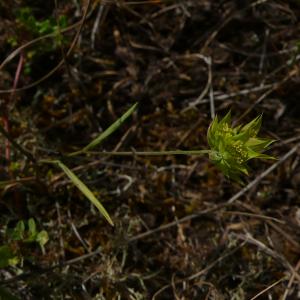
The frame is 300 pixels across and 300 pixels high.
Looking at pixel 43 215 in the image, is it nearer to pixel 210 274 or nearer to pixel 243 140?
pixel 210 274

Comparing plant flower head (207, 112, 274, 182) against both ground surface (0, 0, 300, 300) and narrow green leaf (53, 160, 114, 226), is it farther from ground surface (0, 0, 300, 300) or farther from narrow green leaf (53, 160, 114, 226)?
ground surface (0, 0, 300, 300)

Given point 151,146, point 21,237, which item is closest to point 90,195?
point 21,237

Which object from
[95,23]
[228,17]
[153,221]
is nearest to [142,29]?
[95,23]

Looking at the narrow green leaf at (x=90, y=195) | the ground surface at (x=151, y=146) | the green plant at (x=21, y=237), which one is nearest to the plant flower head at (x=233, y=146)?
the narrow green leaf at (x=90, y=195)

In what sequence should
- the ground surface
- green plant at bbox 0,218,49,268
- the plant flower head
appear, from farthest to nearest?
the ground surface
green plant at bbox 0,218,49,268
the plant flower head

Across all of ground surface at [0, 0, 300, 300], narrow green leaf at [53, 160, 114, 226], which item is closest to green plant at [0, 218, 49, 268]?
ground surface at [0, 0, 300, 300]

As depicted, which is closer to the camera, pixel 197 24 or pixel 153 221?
pixel 153 221
